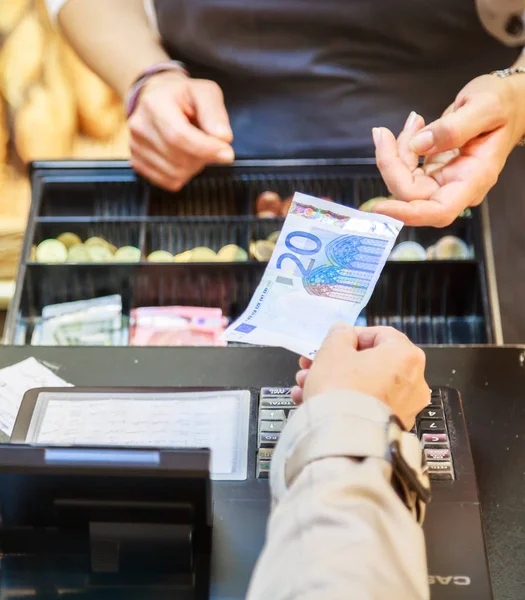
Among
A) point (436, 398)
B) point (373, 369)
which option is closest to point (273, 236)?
point (436, 398)

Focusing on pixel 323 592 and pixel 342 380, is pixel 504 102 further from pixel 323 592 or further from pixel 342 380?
pixel 323 592

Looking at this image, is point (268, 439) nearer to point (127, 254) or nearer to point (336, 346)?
point (336, 346)

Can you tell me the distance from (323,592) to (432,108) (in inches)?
33.0

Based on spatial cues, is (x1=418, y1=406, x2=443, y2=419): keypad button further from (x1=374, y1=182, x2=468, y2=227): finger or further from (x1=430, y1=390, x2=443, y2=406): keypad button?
(x1=374, y1=182, x2=468, y2=227): finger

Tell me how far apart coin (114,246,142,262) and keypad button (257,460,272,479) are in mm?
515

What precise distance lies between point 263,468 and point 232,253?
50 centimetres

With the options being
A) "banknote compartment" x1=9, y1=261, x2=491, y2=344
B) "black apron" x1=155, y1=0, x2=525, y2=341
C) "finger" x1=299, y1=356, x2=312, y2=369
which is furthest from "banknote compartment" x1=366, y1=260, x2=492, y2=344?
"finger" x1=299, y1=356, x2=312, y2=369

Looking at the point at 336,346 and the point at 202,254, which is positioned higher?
the point at 202,254

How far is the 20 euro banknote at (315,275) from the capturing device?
728 millimetres

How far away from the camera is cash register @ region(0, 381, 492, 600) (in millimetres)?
510

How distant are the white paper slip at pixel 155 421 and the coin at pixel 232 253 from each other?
39 centimetres

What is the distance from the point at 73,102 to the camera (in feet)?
4.56

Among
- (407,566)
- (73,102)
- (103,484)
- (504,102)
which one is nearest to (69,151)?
(73,102)

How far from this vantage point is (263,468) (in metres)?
0.63
